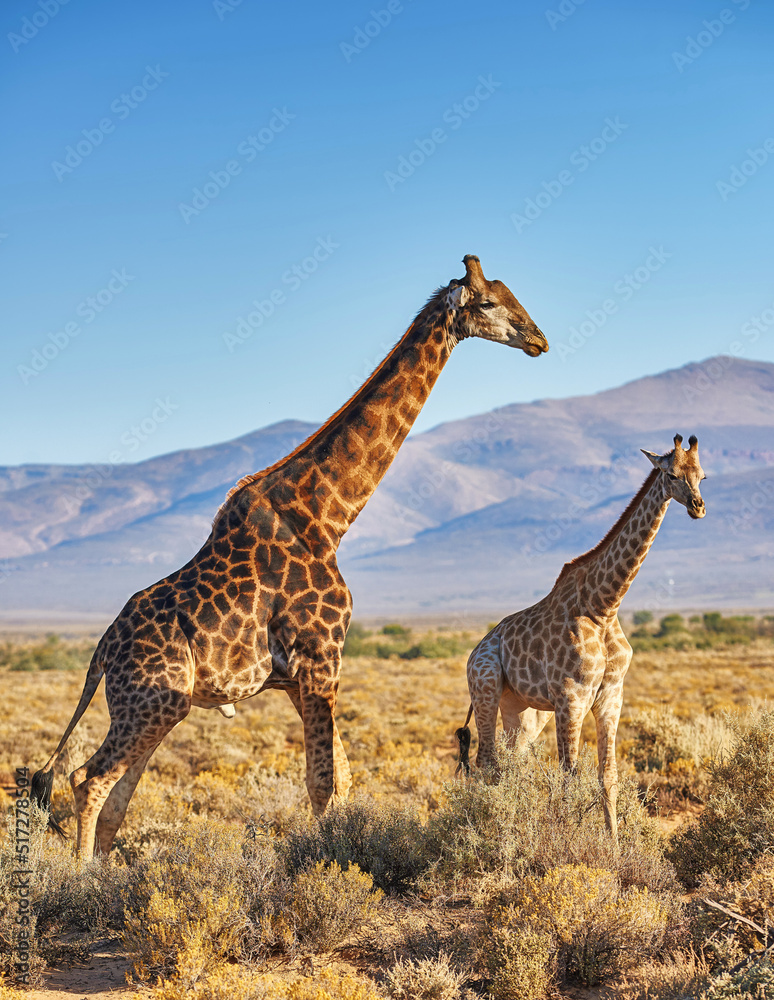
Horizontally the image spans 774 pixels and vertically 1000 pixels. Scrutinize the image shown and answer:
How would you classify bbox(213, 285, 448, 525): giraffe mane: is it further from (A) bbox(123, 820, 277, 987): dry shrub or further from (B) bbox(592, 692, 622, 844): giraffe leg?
(B) bbox(592, 692, 622, 844): giraffe leg

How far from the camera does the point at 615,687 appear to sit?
23.7 feet

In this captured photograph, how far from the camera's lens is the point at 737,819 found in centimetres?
696

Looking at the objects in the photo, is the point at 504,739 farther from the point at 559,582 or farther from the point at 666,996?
the point at 666,996

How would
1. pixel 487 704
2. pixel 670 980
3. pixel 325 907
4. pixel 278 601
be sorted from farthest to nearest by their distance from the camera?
pixel 487 704
pixel 278 601
pixel 325 907
pixel 670 980

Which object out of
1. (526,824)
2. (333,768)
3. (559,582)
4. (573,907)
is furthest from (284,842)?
(559,582)

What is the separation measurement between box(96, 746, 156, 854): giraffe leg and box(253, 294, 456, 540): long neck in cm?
217

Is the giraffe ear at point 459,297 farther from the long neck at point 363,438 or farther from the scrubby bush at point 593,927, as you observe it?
the scrubby bush at point 593,927

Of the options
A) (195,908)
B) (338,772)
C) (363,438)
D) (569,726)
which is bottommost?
(195,908)

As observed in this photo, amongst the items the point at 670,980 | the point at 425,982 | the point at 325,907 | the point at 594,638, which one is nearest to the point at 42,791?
the point at 325,907

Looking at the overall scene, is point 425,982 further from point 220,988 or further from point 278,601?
point 278,601

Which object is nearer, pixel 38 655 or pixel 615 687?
pixel 615 687

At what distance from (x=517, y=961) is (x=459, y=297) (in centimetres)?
→ 456

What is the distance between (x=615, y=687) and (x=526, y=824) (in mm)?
1554

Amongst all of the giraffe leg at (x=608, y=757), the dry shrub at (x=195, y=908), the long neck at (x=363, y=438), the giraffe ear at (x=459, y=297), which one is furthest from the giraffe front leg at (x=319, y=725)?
the giraffe ear at (x=459, y=297)
